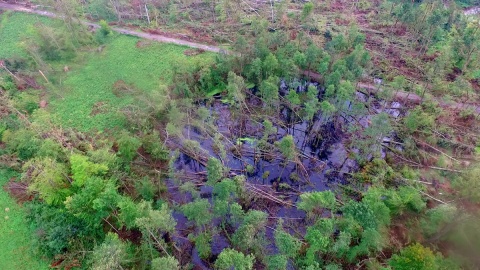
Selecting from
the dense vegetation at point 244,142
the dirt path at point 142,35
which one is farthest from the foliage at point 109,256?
the dirt path at point 142,35

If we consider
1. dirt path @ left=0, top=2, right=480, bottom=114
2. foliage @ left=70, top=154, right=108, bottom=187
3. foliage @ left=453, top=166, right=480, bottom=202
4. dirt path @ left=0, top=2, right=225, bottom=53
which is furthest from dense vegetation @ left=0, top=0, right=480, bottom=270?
dirt path @ left=0, top=2, right=225, bottom=53

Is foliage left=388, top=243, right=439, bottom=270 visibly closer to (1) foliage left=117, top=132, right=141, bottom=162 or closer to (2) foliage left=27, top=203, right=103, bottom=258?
(2) foliage left=27, top=203, right=103, bottom=258

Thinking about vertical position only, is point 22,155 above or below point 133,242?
above

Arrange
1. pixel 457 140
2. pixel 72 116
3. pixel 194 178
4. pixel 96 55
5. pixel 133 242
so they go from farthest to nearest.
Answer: pixel 96 55
pixel 72 116
pixel 457 140
pixel 194 178
pixel 133 242

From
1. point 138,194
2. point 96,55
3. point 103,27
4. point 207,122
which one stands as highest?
point 103,27

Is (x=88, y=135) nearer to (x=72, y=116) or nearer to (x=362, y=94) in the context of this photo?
(x=72, y=116)

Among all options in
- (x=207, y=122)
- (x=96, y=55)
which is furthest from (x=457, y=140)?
(x=96, y=55)

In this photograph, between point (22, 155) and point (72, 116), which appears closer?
point (22, 155)

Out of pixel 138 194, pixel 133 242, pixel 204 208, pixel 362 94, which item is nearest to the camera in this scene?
pixel 204 208

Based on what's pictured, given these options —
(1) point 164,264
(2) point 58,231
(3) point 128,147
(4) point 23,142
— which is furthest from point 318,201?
(4) point 23,142
